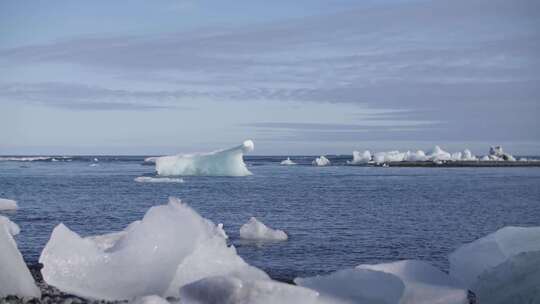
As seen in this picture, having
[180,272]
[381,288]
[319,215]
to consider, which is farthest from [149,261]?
[319,215]

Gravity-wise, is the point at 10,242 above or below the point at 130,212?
above

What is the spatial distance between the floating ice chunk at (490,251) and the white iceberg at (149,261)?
2817mm

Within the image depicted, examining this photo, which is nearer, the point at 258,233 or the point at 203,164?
the point at 258,233

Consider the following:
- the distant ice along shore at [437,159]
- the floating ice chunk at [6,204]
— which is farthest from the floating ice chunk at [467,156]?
the floating ice chunk at [6,204]

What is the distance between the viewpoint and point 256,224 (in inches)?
565

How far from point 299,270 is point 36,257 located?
498 cm

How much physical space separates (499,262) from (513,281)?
1108 mm

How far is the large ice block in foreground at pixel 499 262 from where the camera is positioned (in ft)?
22.7

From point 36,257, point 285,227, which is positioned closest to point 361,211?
point 285,227

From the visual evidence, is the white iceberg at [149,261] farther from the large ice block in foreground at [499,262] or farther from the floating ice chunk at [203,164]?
the floating ice chunk at [203,164]

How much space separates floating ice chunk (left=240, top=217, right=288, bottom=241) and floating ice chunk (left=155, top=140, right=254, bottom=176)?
24.8 meters

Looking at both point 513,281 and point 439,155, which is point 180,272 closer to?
point 513,281

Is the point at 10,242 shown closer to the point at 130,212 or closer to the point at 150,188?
the point at 130,212

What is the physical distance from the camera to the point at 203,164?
139 feet
